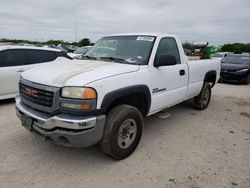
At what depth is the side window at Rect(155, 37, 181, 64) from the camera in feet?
13.4

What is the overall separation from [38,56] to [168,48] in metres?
4.21

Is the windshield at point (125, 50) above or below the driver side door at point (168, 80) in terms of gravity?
above

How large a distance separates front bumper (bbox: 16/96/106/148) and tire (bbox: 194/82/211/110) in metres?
3.77

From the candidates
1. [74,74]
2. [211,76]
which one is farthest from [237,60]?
[74,74]

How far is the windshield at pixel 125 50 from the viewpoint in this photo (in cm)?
376

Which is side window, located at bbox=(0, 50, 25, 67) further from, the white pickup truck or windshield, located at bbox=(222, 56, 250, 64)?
windshield, located at bbox=(222, 56, 250, 64)

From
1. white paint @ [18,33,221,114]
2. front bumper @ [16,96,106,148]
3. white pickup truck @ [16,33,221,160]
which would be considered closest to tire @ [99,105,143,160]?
white pickup truck @ [16,33,221,160]

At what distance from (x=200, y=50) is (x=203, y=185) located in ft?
19.4

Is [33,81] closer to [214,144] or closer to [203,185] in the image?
[203,185]

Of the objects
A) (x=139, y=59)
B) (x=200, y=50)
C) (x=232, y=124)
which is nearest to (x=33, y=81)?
(x=139, y=59)

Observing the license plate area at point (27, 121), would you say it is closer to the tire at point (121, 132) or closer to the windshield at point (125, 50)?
the tire at point (121, 132)

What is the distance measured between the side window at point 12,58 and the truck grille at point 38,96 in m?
3.25

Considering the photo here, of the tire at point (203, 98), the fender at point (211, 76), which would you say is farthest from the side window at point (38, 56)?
the fender at point (211, 76)

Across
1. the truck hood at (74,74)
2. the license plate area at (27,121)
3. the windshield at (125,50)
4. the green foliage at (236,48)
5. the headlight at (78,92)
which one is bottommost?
the license plate area at (27,121)
